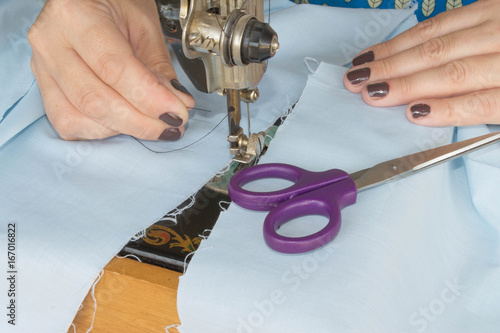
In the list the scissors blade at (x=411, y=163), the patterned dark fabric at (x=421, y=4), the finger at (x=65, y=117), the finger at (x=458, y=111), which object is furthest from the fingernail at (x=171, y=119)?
the patterned dark fabric at (x=421, y=4)

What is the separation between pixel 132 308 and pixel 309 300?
0.73 ft

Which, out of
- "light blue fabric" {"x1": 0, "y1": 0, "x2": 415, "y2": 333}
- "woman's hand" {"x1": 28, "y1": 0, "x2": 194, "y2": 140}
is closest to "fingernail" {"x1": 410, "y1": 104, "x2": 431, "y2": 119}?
"light blue fabric" {"x1": 0, "y1": 0, "x2": 415, "y2": 333}

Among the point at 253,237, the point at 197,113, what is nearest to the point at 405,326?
the point at 253,237

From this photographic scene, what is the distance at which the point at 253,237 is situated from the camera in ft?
2.04

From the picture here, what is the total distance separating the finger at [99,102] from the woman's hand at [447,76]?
0.35 m

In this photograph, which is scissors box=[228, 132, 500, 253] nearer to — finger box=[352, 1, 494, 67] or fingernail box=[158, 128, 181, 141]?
fingernail box=[158, 128, 181, 141]

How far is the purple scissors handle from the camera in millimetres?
574

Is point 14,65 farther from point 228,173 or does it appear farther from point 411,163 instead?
point 411,163

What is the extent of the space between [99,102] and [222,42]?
241 millimetres

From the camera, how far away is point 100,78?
742mm

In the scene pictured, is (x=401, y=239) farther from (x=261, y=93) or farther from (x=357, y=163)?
(x=261, y=93)

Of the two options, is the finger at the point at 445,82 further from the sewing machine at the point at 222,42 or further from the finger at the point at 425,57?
Answer: the sewing machine at the point at 222,42

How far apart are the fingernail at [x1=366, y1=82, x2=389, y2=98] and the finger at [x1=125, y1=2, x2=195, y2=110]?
11.9 inches

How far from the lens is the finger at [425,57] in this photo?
2.91ft
